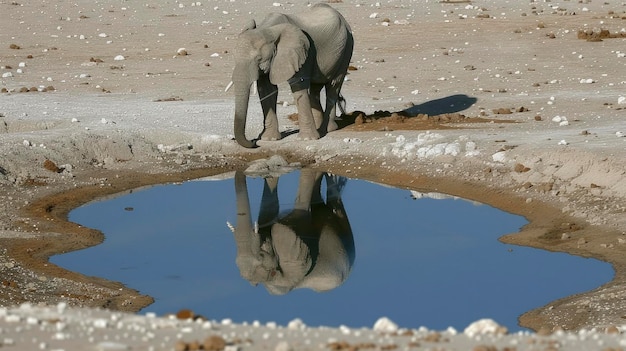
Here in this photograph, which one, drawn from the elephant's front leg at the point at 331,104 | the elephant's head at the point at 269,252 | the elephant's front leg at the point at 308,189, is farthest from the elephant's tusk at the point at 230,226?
the elephant's front leg at the point at 331,104

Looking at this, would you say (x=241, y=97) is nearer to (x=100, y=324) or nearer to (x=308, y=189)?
(x=308, y=189)

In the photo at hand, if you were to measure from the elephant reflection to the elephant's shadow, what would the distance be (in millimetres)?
2270

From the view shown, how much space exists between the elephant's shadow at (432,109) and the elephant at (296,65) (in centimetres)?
42

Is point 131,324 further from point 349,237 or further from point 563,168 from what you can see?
point 563,168

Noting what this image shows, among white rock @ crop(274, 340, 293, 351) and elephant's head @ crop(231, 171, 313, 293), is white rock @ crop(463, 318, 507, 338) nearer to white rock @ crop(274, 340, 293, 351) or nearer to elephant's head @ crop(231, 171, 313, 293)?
white rock @ crop(274, 340, 293, 351)

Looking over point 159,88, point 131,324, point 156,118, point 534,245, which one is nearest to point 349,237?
point 534,245

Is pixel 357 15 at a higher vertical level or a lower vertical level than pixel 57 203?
lower

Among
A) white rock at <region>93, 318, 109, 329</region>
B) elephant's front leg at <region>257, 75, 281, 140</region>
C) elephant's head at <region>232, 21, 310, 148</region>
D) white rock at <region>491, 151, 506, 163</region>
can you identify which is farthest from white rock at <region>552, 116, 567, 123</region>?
white rock at <region>93, 318, 109, 329</region>

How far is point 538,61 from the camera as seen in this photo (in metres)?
25.8

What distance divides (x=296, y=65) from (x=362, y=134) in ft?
5.73

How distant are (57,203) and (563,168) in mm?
6252

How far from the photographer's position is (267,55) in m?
18.0

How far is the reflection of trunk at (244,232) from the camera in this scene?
1436 centimetres

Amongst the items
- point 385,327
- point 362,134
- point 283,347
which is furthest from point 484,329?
point 362,134
